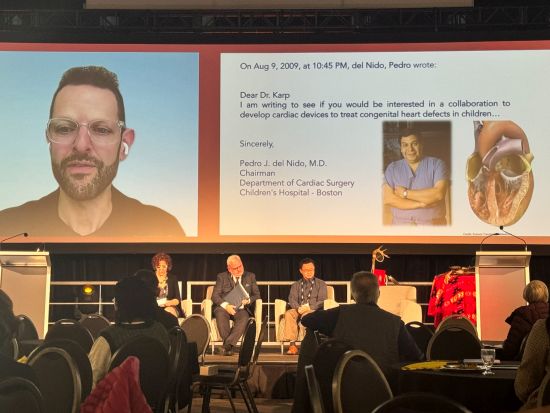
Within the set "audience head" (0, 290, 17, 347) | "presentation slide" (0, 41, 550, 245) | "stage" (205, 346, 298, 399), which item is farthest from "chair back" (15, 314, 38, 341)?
"presentation slide" (0, 41, 550, 245)

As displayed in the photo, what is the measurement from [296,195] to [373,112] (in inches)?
49.8

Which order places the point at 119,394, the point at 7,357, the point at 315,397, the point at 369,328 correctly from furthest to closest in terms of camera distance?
the point at 369,328
the point at 315,397
the point at 7,357
the point at 119,394

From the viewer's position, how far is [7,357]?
7.64 ft

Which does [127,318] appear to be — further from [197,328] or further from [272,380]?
[272,380]

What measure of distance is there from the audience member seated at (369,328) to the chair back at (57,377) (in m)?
1.45

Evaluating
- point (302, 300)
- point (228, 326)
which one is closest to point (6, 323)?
point (228, 326)

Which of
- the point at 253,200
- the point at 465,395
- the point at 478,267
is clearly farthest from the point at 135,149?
the point at 465,395

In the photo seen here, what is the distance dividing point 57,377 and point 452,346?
8.50 ft

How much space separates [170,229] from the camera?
9.44 m

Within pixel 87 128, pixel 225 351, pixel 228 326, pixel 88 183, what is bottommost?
pixel 225 351

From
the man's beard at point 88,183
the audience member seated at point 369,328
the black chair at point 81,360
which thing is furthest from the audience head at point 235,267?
the black chair at point 81,360

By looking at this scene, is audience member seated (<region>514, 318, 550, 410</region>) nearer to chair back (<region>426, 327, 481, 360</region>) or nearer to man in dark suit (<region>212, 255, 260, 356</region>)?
chair back (<region>426, 327, 481, 360</region>)

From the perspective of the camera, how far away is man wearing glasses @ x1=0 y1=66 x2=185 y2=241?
9.41 meters

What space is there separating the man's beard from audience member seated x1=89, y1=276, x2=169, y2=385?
5793 millimetres
